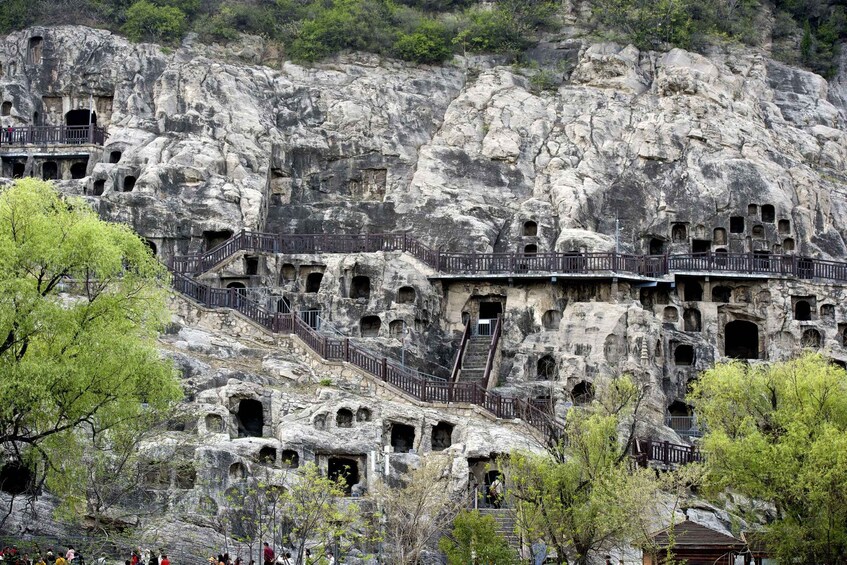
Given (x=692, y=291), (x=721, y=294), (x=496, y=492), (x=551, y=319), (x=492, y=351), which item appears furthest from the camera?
(x=692, y=291)

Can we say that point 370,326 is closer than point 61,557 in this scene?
No

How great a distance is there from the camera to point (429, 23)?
257ft

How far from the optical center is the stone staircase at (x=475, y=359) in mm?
60156

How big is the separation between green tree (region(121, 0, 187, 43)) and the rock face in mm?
1333

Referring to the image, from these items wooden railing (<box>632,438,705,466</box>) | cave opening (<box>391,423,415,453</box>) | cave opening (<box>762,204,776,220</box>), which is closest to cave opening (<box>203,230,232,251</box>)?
cave opening (<box>391,423,415,453</box>)

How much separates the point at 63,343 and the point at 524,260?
26.8 meters

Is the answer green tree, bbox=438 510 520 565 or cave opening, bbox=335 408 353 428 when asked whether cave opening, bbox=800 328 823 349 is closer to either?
cave opening, bbox=335 408 353 428

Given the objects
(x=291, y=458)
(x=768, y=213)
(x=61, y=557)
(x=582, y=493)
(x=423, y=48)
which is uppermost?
(x=423, y=48)

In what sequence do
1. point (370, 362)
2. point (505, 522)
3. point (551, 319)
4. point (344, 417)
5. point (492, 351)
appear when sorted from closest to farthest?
point (505, 522) < point (344, 417) < point (370, 362) < point (492, 351) < point (551, 319)

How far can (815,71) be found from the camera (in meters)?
80.4

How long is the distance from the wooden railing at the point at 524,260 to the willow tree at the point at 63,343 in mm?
18879

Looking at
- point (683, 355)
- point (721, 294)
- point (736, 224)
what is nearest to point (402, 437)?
point (683, 355)

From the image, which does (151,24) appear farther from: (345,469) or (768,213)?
(345,469)

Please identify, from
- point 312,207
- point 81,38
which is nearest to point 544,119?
point 312,207
